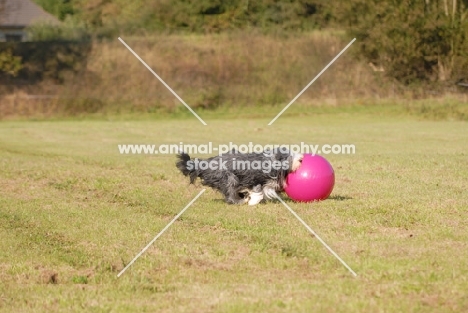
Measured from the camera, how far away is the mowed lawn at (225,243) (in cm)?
730

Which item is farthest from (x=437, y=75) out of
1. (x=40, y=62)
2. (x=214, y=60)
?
(x=40, y=62)

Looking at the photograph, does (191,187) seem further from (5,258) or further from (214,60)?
(214,60)

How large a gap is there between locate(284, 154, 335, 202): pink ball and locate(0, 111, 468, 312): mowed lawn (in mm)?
199

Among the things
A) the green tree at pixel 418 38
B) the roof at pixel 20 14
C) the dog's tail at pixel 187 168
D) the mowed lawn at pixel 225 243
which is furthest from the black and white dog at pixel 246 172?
the roof at pixel 20 14

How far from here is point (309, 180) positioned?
40.1 feet

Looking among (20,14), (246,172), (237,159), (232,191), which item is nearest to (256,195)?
(232,191)

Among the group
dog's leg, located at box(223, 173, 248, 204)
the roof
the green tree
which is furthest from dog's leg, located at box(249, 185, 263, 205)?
the roof

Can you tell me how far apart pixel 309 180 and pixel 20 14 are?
151 ft

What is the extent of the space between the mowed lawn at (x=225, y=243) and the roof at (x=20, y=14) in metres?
35.9

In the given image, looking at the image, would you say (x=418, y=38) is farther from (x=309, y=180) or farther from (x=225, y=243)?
(x=225, y=243)

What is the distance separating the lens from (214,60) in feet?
152

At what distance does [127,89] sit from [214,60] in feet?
16.9

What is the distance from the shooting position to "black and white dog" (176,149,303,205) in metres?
12.1

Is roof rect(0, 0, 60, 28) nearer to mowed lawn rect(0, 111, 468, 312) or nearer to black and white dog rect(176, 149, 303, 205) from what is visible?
mowed lawn rect(0, 111, 468, 312)
